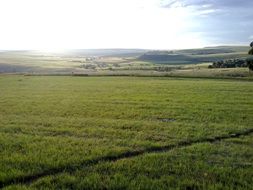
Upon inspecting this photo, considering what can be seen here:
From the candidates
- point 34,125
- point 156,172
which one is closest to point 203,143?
point 156,172

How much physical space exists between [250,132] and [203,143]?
355 cm

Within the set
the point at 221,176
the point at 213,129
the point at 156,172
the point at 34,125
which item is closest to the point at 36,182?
the point at 156,172

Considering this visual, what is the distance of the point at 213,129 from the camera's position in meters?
15.3

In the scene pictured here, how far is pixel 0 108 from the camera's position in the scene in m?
23.4

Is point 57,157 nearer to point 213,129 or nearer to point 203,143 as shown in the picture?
point 203,143

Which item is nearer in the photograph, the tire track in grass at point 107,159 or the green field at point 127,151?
the green field at point 127,151

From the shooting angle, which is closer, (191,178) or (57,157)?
(191,178)

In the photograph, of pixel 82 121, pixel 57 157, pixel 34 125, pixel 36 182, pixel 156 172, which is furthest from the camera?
pixel 82 121

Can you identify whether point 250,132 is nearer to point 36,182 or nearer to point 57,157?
point 57,157

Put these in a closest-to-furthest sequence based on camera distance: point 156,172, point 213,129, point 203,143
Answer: point 156,172
point 203,143
point 213,129

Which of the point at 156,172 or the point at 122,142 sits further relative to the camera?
the point at 122,142

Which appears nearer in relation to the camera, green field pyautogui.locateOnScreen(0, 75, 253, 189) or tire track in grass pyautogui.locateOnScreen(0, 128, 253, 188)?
green field pyautogui.locateOnScreen(0, 75, 253, 189)

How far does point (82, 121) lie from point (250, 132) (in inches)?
329

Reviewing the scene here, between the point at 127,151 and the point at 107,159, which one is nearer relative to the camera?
the point at 107,159
